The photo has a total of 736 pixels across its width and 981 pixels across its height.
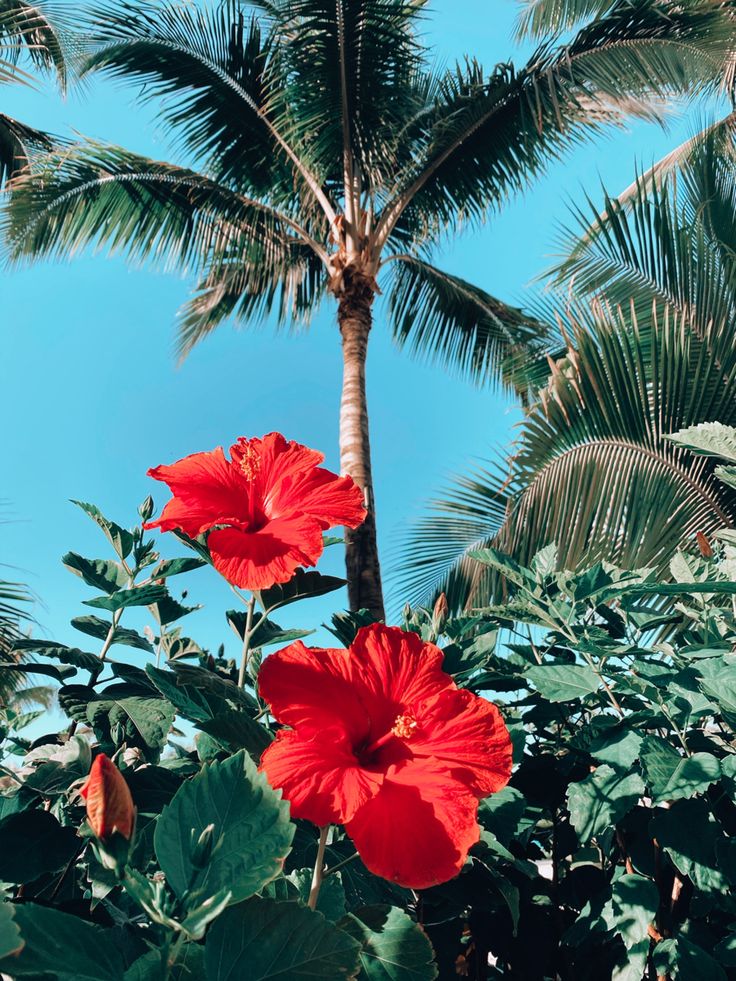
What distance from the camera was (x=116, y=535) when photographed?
2.24ft

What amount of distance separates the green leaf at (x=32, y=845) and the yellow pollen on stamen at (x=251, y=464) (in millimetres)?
324

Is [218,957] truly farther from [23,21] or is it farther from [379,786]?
[23,21]

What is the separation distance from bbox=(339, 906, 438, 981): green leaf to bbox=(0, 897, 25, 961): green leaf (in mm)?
216

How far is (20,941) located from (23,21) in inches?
243

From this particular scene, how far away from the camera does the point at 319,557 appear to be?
56 cm

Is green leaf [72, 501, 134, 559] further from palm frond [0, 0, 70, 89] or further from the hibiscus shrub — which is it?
palm frond [0, 0, 70, 89]

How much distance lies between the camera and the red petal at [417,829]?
1.32ft

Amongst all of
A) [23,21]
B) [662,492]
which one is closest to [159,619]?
[662,492]

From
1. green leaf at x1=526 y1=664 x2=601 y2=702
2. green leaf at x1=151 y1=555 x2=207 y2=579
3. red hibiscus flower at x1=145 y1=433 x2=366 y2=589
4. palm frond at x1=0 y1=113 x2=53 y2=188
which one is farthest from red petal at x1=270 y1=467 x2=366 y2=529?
palm frond at x1=0 y1=113 x2=53 y2=188

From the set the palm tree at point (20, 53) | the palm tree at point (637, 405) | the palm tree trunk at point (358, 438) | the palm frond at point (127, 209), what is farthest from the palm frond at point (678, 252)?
the palm tree at point (20, 53)

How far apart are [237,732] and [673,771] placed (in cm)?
34

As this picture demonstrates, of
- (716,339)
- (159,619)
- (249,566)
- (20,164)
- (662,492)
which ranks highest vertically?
(20,164)

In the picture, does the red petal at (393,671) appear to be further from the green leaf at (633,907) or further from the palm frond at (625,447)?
the palm frond at (625,447)

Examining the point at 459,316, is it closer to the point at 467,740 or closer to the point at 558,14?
the point at 558,14
